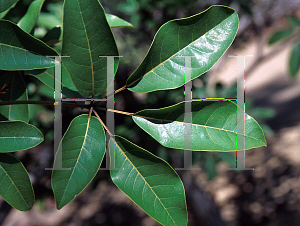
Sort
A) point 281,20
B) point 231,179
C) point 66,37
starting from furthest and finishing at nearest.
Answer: point 281,20, point 231,179, point 66,37

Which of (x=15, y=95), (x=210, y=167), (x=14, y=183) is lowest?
(x=210, y=167)

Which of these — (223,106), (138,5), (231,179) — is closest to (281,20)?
(231,179)

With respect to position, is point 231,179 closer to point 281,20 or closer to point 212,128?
point 212,128

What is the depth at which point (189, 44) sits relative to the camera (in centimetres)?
60

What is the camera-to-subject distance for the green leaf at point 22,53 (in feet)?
1.97

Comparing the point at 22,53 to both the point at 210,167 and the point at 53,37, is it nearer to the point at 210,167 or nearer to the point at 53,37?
the point at 53,37

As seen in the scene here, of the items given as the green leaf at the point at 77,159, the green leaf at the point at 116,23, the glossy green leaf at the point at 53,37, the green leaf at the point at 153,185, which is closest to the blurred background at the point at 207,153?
the glossy green leaf at the point at 53,37

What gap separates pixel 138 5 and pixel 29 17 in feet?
2.81

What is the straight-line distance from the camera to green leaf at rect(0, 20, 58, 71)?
0.60 m

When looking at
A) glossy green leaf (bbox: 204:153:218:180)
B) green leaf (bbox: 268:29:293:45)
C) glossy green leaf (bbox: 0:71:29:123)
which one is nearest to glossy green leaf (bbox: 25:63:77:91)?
glossy green leaf (bbox: 0:71:29:123)

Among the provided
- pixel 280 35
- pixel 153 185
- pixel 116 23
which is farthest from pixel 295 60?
pixel 153 185

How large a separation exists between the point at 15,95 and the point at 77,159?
409 mm

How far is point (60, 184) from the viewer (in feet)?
1.92

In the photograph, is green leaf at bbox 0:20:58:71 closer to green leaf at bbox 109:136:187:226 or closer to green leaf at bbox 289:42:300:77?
green leaf at bbox 109:136:187:226
